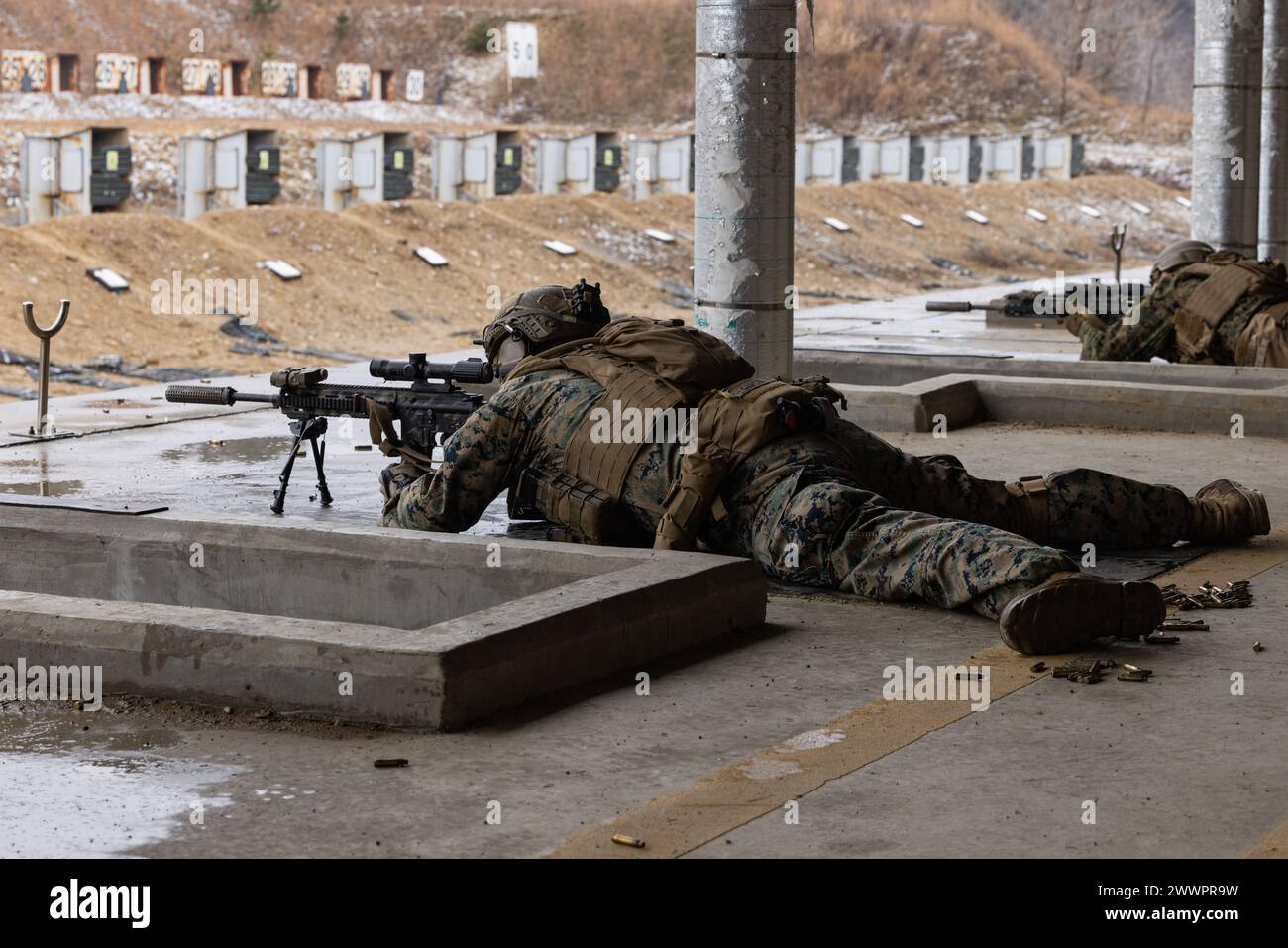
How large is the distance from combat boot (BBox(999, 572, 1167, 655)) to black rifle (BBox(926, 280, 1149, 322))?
993cm

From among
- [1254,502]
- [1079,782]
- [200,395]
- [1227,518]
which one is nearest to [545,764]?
[1079,782]

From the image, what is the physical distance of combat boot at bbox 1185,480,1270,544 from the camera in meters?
6.54

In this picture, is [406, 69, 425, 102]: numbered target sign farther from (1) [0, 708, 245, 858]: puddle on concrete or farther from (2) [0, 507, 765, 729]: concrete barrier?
(1) [0, 708, 245, 858]: puddle on concrete

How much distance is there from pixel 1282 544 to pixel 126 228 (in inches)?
601

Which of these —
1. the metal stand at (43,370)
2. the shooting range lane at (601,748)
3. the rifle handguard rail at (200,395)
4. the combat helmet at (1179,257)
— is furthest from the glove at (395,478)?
the combat helmet at (1179,257)

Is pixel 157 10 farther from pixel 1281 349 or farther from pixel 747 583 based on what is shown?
pixel 747 583

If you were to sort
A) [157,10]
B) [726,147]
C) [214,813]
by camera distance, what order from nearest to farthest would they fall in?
[214,813] → [726,147] → [157,10]

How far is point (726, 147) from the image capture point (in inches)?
306

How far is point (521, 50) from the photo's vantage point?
56.4m

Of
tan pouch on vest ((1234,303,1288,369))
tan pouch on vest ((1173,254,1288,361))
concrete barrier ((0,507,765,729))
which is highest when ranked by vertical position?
tan pouch on vest ((1173,254,1288,361))

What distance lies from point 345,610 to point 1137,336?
6948 mm

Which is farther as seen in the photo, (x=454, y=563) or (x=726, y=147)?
(x=726, y=147)

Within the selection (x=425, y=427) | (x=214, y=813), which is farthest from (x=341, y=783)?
(x=425, y=427)

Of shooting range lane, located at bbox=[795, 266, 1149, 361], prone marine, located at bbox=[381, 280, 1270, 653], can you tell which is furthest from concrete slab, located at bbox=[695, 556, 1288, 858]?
shooting range lane, located at bbox=[795, 266, 1149, 361]
